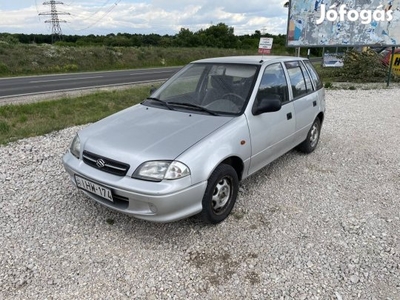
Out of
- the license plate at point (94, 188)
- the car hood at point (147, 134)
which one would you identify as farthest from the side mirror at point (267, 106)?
the license plate at point (94, 188)

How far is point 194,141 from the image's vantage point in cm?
286

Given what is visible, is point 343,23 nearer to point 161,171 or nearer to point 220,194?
point 220,194

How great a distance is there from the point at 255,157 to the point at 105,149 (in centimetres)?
162

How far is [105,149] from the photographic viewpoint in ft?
9.53

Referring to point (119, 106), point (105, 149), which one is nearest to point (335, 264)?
point (105, 149)

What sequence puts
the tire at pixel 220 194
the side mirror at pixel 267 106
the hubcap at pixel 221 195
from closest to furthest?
the tire at pixel 220 194, the hubcap at pixel 221 195, the side mirror at pixel 267 106

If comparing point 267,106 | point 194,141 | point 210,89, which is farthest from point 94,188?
point 267,106

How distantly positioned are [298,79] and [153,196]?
2.95m

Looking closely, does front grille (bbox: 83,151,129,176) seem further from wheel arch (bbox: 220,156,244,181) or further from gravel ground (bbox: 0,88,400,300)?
wheel arch (bbox: 220,156,244,181)

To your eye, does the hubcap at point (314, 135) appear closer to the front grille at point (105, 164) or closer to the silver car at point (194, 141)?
the silver car at point (194, 141)

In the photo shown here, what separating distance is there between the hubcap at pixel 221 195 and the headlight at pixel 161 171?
0.52 m

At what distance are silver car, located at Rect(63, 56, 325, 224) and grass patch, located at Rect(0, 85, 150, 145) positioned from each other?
3.31m

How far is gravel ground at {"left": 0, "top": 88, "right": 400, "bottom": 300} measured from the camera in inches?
96.3

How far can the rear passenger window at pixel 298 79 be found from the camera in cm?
430
